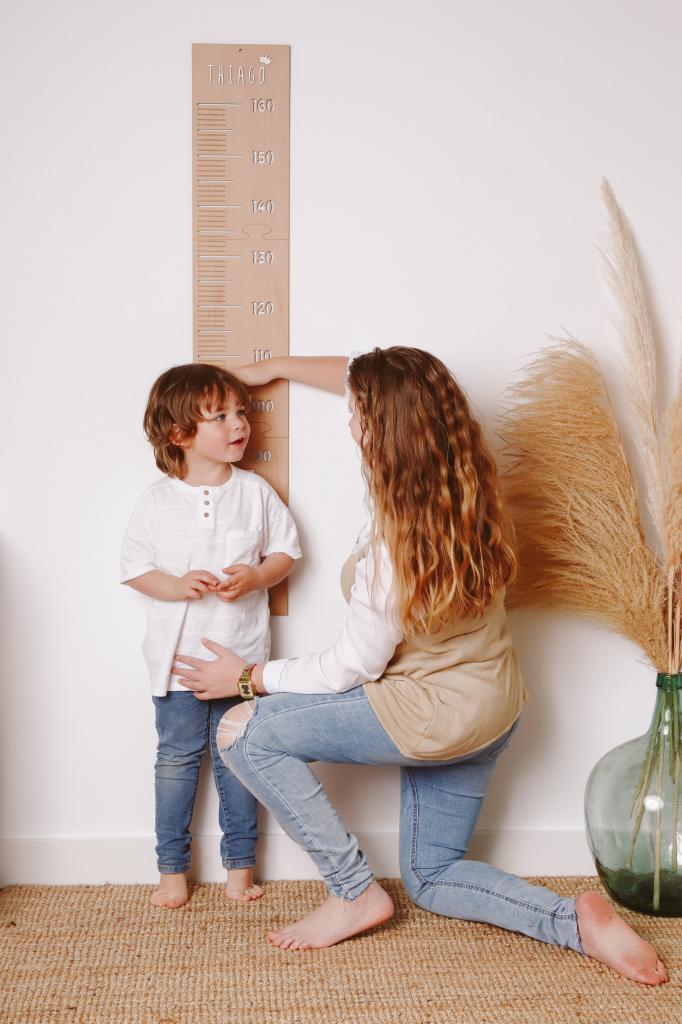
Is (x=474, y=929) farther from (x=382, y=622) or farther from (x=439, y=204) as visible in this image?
(x=439, y=204)

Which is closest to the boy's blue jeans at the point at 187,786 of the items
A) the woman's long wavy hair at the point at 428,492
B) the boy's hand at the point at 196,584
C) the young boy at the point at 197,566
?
the young boy at the point at 197,566

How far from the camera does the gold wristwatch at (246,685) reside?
1.88 meters

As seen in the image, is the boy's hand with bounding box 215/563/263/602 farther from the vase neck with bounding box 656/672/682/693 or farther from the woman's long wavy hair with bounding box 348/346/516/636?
the vase neck with bounding box 656/672/682/693

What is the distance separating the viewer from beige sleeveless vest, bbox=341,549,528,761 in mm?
1749

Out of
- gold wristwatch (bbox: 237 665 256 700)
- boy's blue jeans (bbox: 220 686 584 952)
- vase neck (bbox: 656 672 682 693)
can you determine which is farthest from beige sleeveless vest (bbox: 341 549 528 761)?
vase neck (bbox: 656 672 682 693)

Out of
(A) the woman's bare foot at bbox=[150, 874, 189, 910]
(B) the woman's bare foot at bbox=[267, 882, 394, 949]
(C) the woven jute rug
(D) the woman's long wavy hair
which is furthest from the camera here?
(A) the woman's bare foot at bbox=[150, 874, 189, 910]

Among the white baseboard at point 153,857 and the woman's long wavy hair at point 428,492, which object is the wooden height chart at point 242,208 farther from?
the white baseboard at point 153,857

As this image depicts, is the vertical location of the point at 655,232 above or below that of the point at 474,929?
above

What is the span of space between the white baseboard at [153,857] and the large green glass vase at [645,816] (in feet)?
0.73

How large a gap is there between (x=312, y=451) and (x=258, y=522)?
213 millimetres

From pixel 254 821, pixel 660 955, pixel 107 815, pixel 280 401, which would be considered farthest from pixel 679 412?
pixel 107 815

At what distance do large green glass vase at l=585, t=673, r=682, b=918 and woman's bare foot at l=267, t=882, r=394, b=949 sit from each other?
1.58 ft

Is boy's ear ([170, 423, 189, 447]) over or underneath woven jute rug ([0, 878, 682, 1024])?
over

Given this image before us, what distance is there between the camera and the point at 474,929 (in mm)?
1889
